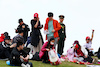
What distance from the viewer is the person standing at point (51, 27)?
757 centimetres

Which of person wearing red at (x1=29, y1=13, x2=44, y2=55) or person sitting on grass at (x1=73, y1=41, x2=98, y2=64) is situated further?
person sitting on grass at (x1=73, y1=41, x2=98, y2=64)

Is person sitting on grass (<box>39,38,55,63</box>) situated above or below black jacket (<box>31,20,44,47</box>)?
below

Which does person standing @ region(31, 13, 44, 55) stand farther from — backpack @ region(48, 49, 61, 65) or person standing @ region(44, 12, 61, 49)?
backpack @ region(48, 49, 61, 65)

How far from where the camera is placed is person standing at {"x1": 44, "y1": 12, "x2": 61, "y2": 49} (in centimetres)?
757

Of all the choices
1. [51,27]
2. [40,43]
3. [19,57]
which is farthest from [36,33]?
[19,57]

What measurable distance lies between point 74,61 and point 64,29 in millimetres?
2514

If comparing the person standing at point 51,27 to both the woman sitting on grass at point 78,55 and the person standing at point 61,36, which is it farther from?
the person standing at point 61,36

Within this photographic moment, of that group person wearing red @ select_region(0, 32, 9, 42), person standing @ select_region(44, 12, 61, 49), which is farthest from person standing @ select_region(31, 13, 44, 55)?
person wearing red @ select_region(0, 32, 9, 42)

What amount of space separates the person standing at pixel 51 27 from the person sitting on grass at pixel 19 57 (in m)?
1.94

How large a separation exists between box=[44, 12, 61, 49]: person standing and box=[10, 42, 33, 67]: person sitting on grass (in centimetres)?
A: 194

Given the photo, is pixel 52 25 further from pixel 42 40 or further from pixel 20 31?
pixel 20 31

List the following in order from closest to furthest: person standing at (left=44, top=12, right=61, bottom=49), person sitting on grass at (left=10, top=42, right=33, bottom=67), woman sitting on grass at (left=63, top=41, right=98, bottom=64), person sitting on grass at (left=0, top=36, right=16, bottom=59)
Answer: person sitting on grass at (left=10, top=42, right=33, bottom=67) < person sitting on grass at (left=0, top=36, right=16, bottom=59) < person standing at (left=44, top=12, right=61, bottom=49) < woman sitting on grass at (left=63, top=41, right=98, bottom=64)

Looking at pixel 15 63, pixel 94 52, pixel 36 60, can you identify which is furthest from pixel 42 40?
pixel 94 52

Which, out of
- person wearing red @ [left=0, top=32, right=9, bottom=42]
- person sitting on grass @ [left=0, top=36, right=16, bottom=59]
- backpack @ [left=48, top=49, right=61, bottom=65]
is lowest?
backpack @ [left=48, top=49, right=61, bottom=65]
